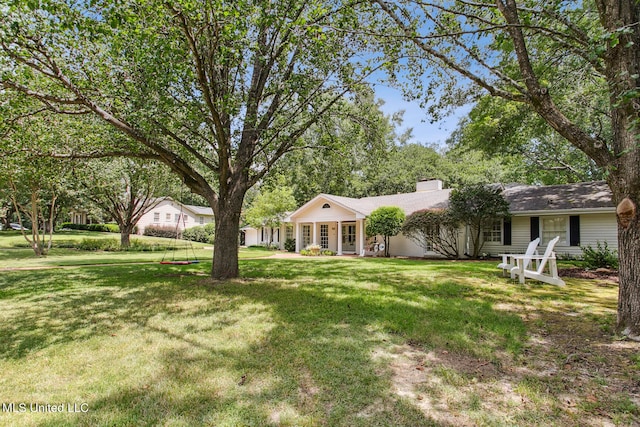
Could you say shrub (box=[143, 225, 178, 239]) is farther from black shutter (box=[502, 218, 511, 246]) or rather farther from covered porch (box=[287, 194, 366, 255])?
black shutter (box=[502, 218, 511, 246])

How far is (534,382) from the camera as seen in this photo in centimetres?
311

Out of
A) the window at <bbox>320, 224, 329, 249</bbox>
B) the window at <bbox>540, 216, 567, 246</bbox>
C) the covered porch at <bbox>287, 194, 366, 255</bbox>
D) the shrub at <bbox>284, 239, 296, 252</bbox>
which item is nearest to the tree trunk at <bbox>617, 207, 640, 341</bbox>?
the window at <bbox>540, 216, 567, 246</bbox>

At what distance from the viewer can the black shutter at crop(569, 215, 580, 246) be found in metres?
14.8

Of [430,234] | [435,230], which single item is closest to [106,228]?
[430,234]

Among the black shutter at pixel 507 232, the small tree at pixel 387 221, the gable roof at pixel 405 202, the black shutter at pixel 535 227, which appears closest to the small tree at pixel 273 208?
the gable roof at pixel 405 202

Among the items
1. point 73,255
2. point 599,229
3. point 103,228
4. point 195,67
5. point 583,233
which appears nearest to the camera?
point 195,67

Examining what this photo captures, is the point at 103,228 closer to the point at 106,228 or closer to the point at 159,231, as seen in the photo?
the point at 106,228

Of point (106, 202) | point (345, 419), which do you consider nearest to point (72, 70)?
point (345, 419)

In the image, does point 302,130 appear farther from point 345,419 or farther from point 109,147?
point 345,419

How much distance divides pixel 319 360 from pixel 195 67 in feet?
20.8

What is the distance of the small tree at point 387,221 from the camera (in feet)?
57.9

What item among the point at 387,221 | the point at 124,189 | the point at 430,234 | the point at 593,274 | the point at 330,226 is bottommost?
the point at 593,274

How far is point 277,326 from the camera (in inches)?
190

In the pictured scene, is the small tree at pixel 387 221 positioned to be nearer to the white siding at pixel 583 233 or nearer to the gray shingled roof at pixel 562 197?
the white siding at pixel 583 233
